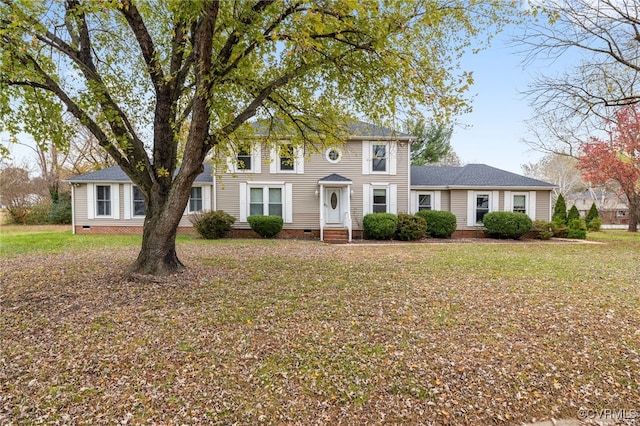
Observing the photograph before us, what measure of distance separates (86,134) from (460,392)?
3134 centimetres

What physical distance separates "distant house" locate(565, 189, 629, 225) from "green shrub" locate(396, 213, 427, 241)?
21.7 m

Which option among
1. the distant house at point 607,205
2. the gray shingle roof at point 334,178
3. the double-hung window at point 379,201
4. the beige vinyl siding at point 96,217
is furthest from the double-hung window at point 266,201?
the distant house at point 607,205

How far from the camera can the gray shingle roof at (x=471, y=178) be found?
52.0 ft

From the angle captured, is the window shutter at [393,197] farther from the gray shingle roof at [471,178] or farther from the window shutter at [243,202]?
the window shutter at [243,202]

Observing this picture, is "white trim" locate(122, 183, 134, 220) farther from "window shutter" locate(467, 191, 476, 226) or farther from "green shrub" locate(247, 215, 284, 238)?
"window shutter" locate(467, 191, 476, 226)

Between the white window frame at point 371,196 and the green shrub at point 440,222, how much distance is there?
4.57ft

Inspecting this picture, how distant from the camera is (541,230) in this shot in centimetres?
1511

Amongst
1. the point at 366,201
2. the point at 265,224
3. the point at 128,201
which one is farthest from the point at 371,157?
the point at 128,201

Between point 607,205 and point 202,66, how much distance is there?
166 feet

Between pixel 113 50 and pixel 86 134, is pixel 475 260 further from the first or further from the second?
pixel 86 134

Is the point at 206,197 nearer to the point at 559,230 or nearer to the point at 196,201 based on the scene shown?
the point at 196,201

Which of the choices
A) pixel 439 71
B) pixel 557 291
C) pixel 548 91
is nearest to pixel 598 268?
pixel 557 291

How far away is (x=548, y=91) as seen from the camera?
10.2 metres

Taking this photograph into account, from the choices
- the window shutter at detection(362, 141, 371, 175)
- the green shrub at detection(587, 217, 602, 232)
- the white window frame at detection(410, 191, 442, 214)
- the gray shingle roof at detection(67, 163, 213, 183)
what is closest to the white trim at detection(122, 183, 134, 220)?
the gray shingle roof at detection(67, 163, 213, 183)
